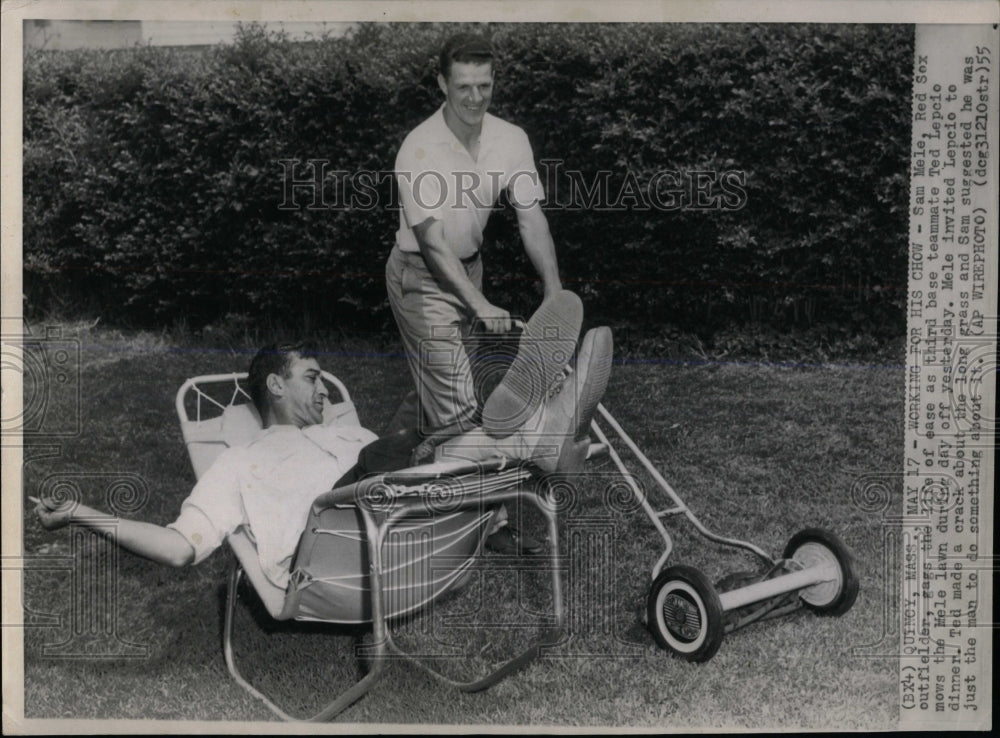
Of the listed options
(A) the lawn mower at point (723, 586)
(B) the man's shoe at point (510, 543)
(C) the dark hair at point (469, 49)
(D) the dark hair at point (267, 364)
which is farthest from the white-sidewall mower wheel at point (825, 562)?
(C) the dark hair at point (469, 49)

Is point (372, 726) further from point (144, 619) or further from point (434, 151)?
point (434, 151)

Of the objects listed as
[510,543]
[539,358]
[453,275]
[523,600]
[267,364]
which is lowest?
[523,600]

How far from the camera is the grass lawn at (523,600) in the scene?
3406mm

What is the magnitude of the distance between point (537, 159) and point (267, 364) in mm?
1157

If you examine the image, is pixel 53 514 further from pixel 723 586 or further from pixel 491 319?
pixel 723 586

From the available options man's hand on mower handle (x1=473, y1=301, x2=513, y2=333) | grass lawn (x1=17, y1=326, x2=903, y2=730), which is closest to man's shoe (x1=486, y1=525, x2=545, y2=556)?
grass lawn (x1=17, y1=326, x2=903, y2=730)

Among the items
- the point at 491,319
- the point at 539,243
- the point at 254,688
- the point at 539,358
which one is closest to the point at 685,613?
the point at 539,358

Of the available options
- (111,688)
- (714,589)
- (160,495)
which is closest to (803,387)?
(714,589)

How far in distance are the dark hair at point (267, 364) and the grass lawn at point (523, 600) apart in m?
0.10

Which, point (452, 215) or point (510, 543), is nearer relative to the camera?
point (452, 215)

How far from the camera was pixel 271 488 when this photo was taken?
3.28 metres

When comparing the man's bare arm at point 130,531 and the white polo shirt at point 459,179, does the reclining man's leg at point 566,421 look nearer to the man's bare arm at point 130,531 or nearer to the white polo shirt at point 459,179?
the white polo shirt at point 459,179

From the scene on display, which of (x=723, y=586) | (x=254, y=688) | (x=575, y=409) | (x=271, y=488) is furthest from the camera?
(x=723, y=586)

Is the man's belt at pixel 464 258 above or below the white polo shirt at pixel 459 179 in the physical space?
below
